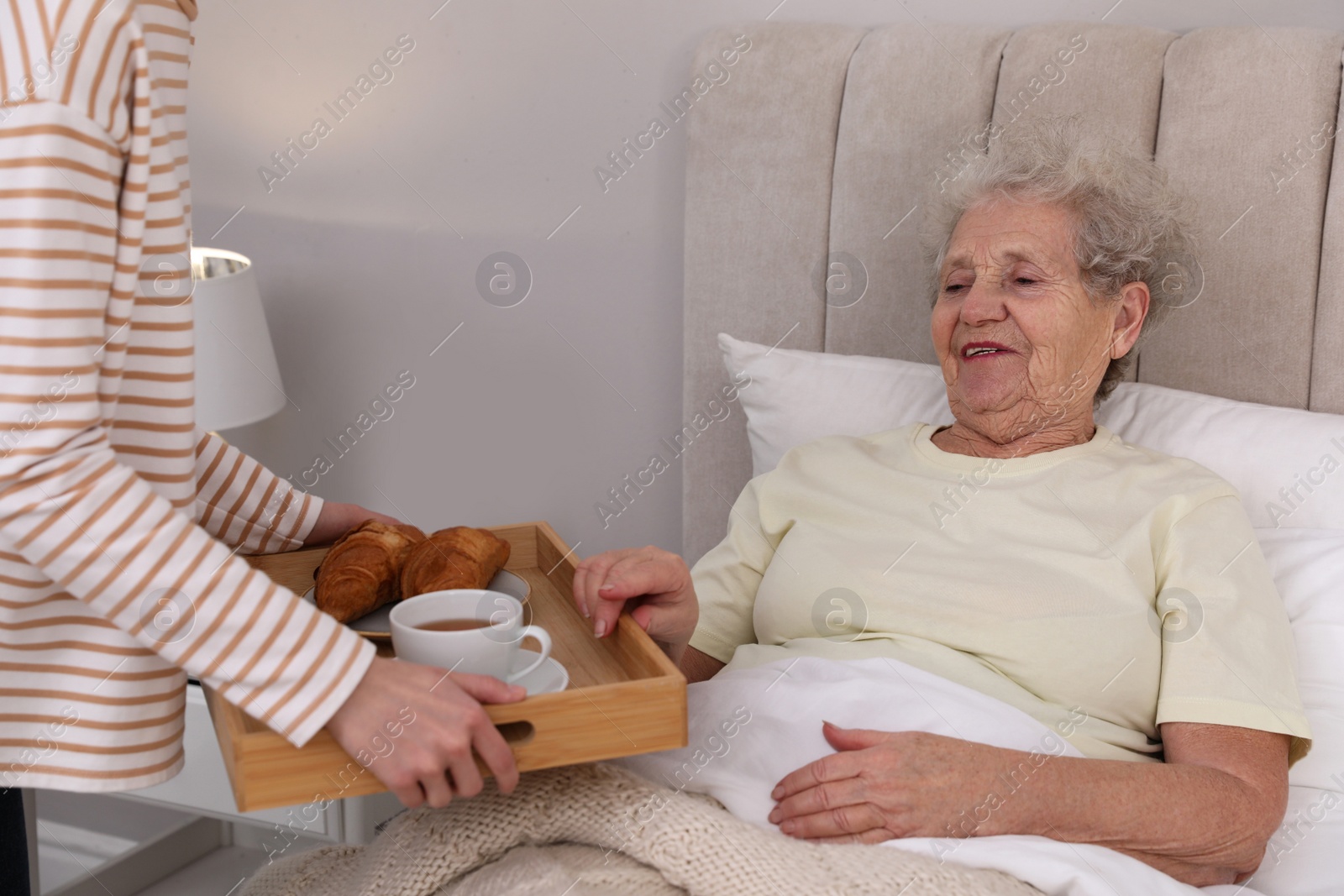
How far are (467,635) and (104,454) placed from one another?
0.92ft

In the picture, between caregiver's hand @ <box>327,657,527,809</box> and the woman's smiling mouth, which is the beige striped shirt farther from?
the woman's smiling mouth

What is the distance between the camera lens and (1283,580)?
4.11 ft

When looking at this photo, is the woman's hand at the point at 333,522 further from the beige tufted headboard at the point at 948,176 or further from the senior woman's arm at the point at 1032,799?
the beige tufted headboard at the point at 948,176

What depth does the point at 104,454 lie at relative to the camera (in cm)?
71

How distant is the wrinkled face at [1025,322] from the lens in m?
1.30

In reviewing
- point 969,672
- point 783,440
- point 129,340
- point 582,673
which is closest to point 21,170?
point 129,340

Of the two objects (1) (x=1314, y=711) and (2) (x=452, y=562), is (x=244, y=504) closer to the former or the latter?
(2) (x=452, y=562)

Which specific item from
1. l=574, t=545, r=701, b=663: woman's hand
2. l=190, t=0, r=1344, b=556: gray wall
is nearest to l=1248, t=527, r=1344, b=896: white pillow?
l=574, t=545, r=701, b=663: woman's hand

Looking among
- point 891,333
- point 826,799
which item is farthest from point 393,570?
point 891,333

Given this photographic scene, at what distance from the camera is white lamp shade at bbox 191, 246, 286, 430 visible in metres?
1.81

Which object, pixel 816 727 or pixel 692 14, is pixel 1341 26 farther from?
pixel 816 727

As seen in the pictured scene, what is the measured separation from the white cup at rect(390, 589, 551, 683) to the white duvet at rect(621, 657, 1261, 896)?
0.23 metres

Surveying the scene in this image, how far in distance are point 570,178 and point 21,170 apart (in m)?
1.32

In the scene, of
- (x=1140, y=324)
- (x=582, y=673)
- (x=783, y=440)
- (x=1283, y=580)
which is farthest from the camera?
(x=783, y=440)
